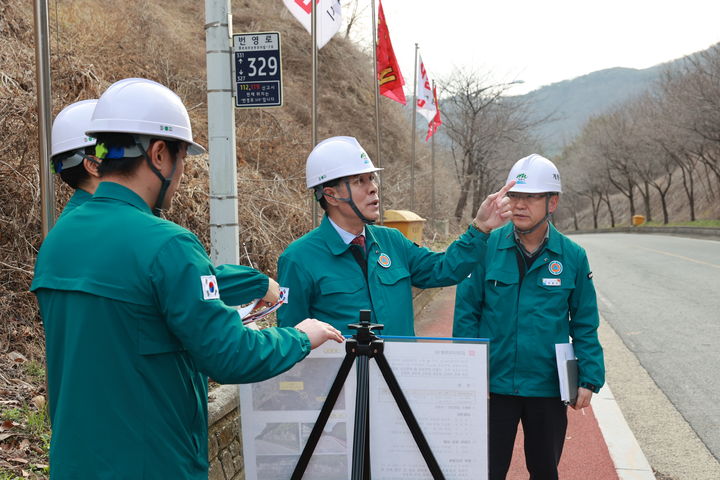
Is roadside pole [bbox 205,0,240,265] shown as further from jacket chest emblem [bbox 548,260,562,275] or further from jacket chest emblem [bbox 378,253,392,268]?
jacket chest emblem [bbox 548,260,562,275]

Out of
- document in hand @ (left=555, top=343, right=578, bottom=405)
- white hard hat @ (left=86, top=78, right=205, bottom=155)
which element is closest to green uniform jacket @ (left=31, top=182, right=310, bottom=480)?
white hard hat @ (left=86, top=78, right=205, bottom=155)

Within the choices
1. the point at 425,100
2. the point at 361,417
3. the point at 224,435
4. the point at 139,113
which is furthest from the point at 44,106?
the point at 425,100

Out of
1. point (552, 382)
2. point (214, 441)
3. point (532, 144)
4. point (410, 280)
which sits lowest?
point (214, 441)

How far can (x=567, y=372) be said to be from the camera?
11.5ft

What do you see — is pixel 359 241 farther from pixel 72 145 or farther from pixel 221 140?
pixel 221 140

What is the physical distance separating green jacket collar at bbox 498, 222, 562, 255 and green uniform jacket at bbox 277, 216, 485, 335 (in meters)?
0.60

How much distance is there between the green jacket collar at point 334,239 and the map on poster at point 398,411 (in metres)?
0.69

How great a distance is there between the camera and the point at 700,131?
140 feet

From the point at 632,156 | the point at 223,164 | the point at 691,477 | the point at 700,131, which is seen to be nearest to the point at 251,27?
the point at 223,164

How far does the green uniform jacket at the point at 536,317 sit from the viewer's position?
3580 mm

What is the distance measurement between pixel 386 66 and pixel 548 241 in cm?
894

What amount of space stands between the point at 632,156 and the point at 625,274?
2008 inches

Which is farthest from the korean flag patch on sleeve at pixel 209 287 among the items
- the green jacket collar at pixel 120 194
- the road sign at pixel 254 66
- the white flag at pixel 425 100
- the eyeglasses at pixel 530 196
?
the white flag at pixel 425 100

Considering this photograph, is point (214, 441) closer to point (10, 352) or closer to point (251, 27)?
point (10, 352)
